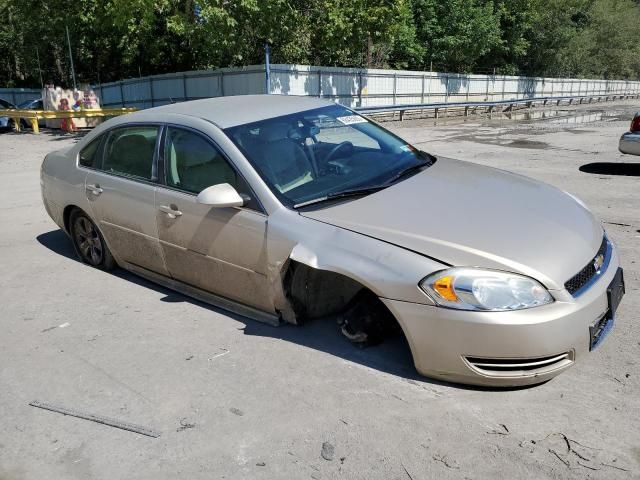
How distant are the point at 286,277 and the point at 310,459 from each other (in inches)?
47.6

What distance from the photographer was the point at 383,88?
86.1ft

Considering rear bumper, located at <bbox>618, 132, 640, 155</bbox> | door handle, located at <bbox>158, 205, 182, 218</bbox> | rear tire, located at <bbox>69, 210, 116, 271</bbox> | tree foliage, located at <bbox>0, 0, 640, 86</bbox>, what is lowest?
rear tire, located at <bbox>69, 210, 116, 271</bbox>

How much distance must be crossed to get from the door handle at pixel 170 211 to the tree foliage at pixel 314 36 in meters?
15.5

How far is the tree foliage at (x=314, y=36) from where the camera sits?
65.6ft

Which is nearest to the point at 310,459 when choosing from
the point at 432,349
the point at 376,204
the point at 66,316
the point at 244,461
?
the point at 244,461

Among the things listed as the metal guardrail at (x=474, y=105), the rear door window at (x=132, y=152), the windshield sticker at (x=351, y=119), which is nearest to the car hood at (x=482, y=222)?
the windshield sticker at (x=351, y=119)

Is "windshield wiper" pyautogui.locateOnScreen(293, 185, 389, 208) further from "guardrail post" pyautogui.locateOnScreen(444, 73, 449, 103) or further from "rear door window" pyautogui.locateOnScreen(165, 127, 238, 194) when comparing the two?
"guardrail post" pyautogui.locateOnScreen(444, 73, 449, 103)

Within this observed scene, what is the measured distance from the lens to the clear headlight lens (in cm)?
275

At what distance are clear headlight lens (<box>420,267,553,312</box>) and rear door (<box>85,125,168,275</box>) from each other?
2.37 metres

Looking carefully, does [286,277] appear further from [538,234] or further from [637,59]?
[637,59]

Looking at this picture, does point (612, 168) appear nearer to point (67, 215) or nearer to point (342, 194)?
point (342, 194)

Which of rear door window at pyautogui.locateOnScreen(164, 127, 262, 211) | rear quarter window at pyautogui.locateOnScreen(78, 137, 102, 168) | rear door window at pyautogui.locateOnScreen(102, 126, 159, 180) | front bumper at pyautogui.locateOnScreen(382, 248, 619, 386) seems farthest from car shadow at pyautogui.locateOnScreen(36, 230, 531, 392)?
rear quarter window at pyautogui.locateOnScreen(78, 137, 102, 168)

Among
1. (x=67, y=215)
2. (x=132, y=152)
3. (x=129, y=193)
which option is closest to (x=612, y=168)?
(x=132, y=152)

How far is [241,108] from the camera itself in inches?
168
